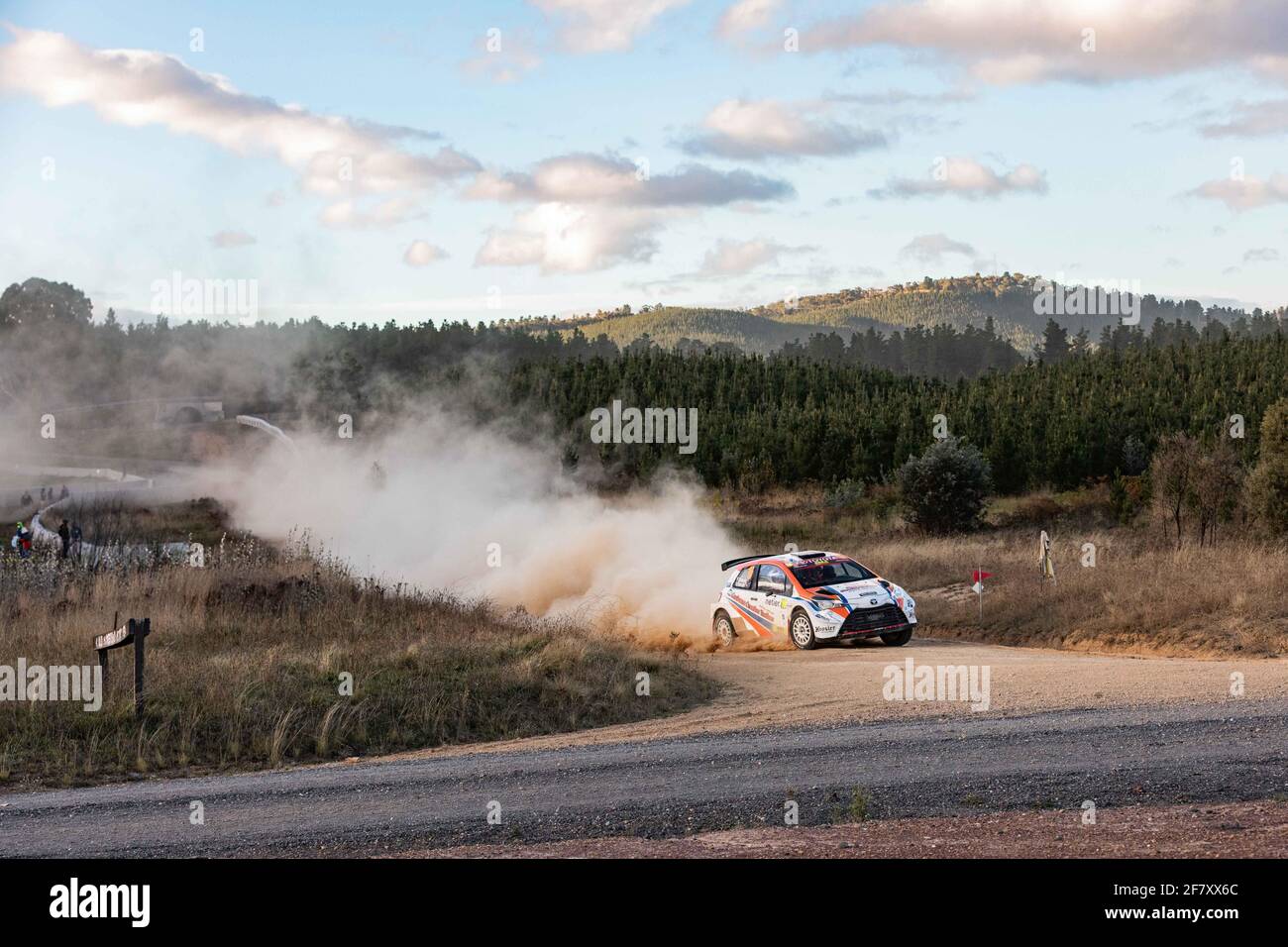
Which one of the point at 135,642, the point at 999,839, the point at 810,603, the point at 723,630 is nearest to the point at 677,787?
the point at 999,839

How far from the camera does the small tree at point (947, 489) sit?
50.7m

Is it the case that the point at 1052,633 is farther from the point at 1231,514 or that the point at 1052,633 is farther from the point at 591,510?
the point at 1231,514

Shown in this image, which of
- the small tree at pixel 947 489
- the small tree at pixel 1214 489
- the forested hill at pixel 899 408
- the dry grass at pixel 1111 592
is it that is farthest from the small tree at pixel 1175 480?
the forested hill at pixel 899 408

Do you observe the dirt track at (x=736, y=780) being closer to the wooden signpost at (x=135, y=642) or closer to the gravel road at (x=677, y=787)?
the gravel road at (x=677, y=787)

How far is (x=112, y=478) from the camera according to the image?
67.6m

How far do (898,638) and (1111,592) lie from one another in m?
5.64

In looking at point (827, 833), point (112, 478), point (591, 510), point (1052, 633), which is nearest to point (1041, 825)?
point (827, 833)

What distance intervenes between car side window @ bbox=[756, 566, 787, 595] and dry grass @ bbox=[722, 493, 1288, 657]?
5.55m

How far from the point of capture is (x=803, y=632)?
79.0 feet

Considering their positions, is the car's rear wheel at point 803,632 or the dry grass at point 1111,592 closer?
the dry grass at point 1111,592

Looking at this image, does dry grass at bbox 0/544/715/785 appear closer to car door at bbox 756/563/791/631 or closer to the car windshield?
car door at bbox 756/563/791/631

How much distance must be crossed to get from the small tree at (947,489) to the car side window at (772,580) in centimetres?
2688

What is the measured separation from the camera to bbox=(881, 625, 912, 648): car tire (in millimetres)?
24281
